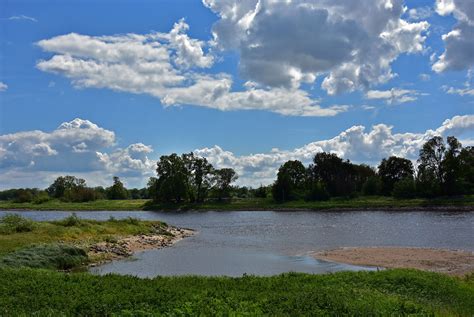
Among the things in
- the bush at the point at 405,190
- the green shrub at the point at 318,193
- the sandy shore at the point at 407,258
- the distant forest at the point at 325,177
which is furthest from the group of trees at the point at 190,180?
the sandy shore at the point at 407,258

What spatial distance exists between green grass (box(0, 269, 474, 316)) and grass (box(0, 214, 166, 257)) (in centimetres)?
1582

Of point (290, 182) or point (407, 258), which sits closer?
point (407, 258)

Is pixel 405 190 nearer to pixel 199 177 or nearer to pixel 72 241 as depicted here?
pixel 199 177

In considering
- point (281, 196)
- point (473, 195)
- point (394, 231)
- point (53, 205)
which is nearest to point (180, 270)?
point (394, 231)

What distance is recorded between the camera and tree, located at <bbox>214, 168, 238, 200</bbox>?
557 feet

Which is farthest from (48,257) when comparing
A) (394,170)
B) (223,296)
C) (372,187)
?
(394,170)

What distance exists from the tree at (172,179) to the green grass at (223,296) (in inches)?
5524

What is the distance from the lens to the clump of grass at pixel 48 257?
2875 centimetres

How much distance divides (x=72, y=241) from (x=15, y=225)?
5963 millimetres

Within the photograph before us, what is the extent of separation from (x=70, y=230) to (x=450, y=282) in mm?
36836

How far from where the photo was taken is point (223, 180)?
170625 millimetres

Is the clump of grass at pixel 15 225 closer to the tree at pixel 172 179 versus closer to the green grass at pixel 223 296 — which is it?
the green grass at pixel 223 296

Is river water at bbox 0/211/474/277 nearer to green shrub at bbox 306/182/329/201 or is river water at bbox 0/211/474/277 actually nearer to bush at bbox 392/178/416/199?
bush at bbox 392/178/416/199

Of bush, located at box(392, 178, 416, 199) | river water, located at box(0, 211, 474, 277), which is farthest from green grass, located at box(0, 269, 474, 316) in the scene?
bush, located at box(392, 178, 416, 199)
